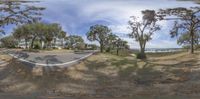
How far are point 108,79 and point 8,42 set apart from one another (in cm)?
478

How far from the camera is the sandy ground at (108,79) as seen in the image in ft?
50.3

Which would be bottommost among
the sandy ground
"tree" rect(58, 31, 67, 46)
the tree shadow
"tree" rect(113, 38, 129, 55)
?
the sandy ground

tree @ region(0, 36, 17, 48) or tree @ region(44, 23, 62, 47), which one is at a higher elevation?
tree @ region(44, 23, 62, 47)

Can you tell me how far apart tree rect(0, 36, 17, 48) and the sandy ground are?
873 millimetres

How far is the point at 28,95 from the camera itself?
1477 cm

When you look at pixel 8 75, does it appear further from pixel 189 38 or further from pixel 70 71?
pixel 189 38

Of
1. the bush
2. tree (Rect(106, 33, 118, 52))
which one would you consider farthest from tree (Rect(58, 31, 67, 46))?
the bush

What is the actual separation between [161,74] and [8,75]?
6586 mm

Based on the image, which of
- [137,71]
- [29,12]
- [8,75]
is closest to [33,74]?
[8,75]

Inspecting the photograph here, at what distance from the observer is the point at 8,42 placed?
→ 18.6m

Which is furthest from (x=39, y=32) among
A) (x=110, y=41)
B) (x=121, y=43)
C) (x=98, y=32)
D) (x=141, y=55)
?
(x=141, y=55)

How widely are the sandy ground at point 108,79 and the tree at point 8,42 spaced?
0.87m

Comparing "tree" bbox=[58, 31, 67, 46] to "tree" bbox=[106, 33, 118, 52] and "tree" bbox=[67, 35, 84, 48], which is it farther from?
"tree" bbox=[106, 33, 118, 52]

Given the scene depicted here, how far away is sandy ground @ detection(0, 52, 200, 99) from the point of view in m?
15.3
